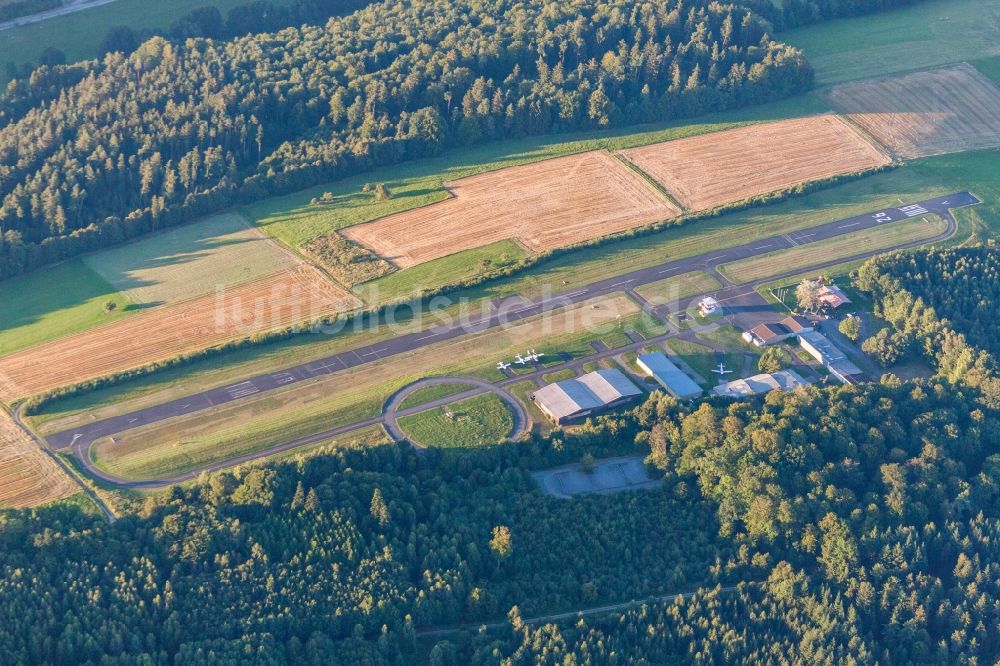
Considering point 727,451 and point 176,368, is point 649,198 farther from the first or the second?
point 176,368

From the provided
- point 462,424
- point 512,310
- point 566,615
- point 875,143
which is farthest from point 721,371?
point 875,143

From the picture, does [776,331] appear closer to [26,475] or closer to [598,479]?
[598,479]

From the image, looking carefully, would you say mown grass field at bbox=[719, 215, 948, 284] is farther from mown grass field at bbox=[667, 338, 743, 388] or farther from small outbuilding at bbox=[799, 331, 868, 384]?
mown grass field at bbox=[667, 338, 743, 388]

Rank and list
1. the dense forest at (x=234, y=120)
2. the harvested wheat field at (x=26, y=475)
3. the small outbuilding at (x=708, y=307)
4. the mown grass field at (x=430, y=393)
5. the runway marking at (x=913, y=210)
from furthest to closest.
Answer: the runway marking at (x=913, y=210), the dense forest at (x=234, y=120), the small outbuilding at (x=708, y=307), the mown grass field at (x=430, y=393), the harvested wheat field at (x=26, y=475)

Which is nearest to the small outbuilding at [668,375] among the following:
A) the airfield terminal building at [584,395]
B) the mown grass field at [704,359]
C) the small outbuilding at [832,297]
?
the mown grass field at [704,359]

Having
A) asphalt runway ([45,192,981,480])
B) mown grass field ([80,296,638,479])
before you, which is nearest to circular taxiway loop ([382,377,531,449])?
mown grass field ([80,296,638,479])

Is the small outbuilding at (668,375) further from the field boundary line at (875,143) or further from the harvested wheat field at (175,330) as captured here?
the field boundary line at (875,143)
